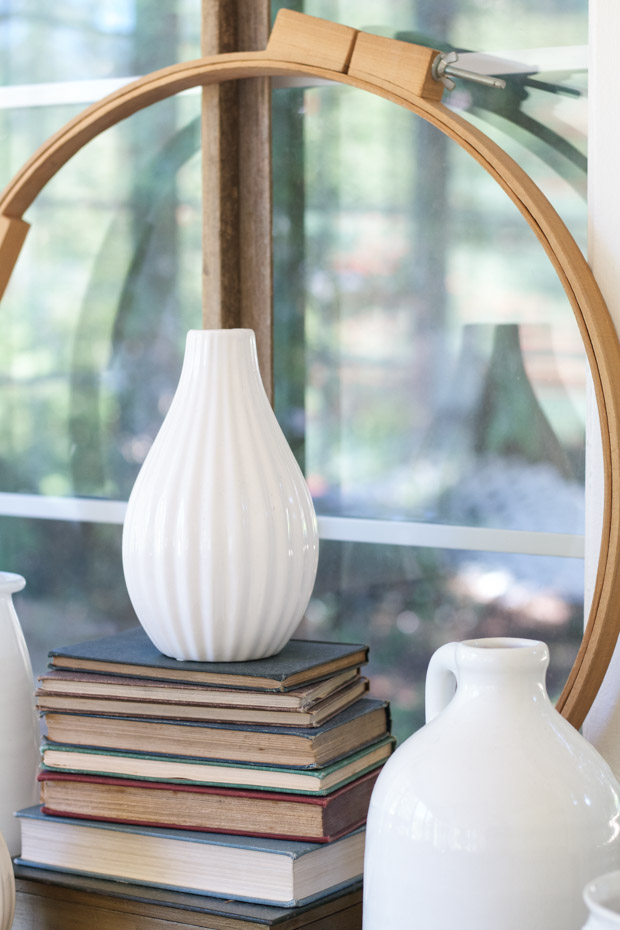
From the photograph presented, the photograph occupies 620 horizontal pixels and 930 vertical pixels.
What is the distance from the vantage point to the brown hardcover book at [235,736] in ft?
2.36

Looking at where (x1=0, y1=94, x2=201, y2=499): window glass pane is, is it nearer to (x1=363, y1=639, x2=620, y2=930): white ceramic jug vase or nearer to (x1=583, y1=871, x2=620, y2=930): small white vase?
(x1=363, y1=639, x2=620, y2=930): white ceramic jug vase

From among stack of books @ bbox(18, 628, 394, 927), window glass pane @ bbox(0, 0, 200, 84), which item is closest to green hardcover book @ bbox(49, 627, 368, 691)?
stack of books @ bbox(18, 628, 394, 927)

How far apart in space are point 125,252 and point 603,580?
0.61 meters

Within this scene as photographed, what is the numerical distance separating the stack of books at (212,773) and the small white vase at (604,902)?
0.84 feet

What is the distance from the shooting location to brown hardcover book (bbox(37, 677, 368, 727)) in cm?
72

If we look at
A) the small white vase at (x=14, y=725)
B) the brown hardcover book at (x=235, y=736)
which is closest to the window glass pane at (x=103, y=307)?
the small white vase at (x=14, y=725)

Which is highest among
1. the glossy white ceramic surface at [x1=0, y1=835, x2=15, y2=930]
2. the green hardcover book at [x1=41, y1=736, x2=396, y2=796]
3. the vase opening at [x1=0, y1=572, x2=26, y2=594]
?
the vase opening at [x1=0, y1=572, x2=26, y2=594]

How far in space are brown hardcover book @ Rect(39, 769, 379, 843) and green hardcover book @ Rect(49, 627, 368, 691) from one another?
7 centimetres

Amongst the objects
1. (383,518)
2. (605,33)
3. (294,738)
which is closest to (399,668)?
(383,518)

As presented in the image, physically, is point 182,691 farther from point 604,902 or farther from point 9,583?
point 604,902

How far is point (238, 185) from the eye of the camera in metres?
1.03

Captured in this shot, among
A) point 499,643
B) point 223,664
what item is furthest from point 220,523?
point 499,643

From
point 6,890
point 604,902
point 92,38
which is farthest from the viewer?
point 92,38

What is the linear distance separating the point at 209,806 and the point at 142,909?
0.08 meters
